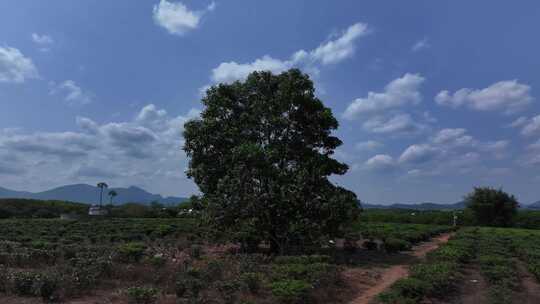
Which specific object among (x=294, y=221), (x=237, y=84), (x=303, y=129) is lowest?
(x=294, y=221)

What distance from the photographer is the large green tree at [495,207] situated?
60.2m

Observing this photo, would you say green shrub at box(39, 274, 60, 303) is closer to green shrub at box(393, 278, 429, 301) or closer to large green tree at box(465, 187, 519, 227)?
green shrub at box(393, 278, 429, 301)

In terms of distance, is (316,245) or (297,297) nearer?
(297,297)

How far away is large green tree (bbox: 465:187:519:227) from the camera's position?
60.2 meters

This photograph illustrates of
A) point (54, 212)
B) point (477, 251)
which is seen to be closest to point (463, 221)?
point (477, 251)

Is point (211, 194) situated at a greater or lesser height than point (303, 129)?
lesser

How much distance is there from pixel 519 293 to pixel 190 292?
30.4ft

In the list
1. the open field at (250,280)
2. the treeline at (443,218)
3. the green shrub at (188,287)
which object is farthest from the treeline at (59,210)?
the green shrub at (188,287)

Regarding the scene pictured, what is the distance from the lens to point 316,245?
61.9 feet

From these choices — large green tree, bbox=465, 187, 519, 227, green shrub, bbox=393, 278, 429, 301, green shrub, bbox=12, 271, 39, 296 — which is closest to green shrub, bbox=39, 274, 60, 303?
green shrub, bbox=12, 271, 39, 296

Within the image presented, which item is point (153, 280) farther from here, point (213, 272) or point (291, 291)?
point (291, 291)

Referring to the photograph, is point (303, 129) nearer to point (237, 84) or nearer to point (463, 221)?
point (237, 84)

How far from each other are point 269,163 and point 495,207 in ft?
172

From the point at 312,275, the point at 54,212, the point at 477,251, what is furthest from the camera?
the point at 54,212
